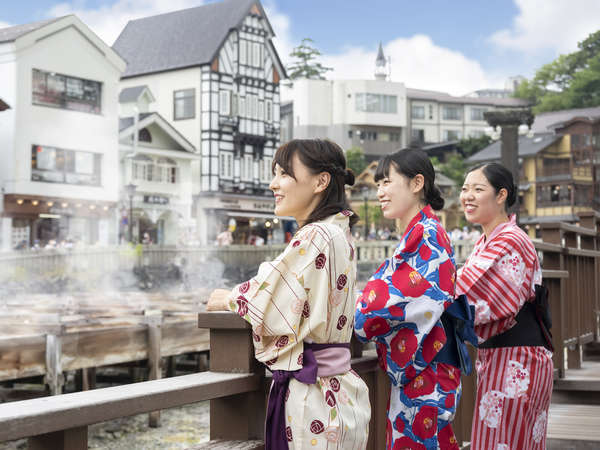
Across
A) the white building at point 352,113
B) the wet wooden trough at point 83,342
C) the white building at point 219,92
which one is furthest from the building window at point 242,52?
the wet wooden trough at point 83,342

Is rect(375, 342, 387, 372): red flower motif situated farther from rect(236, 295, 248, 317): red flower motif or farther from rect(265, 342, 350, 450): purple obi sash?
rect(236, 295, 248, 317): red flower motif

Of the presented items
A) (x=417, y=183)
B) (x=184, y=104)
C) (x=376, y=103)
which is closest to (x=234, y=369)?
(x=417, y=183)

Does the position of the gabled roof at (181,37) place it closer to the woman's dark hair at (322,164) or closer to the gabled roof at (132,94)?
the gabled roof at (132,94)

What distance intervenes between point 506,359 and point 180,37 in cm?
3983

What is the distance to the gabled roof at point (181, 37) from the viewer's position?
39.2m

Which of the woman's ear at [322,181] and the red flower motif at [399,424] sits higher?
the woman's ear at [322,181]

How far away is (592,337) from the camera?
5.93m

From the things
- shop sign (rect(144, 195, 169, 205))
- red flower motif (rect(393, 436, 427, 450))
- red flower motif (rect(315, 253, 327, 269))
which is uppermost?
shop sign (rect(144, 195, 169, 205))

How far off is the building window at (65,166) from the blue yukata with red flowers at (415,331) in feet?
92.3

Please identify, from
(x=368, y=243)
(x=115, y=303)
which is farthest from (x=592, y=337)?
(x=368, y=243)

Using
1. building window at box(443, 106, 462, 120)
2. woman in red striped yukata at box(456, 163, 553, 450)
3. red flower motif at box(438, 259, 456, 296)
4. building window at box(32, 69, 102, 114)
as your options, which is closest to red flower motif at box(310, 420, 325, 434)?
red flower motif at box(438, 259, 456, 296)

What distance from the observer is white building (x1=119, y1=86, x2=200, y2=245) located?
33.6 m

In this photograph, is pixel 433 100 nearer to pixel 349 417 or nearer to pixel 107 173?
pixel 107 173

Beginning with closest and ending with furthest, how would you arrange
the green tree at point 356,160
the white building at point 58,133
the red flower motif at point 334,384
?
the red flower motif at point 334,384, the white building at point 58,133, the green tree at point 356,160
